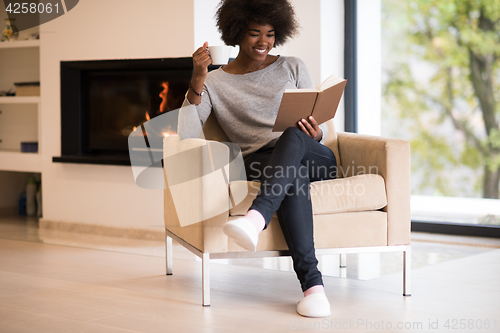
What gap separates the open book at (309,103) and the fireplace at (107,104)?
4.95ft

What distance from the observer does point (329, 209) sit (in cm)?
203

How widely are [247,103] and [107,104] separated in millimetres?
1742

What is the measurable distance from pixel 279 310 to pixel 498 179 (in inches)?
90.6

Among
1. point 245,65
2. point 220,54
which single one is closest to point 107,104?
point 220,54

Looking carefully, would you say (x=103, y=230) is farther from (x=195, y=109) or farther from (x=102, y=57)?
(x=195, y=109)

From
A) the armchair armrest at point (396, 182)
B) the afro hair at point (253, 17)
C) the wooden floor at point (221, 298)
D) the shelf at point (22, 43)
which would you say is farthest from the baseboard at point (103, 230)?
the armchair armrest at point (396, 182)

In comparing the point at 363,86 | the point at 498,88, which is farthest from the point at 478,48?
the point at 363,86

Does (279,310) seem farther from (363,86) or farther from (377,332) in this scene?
(363,86)

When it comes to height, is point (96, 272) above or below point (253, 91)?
below

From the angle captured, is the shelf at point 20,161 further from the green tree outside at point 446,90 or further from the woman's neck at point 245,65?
the green tree outside at point 446,90

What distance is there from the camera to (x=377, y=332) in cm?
169

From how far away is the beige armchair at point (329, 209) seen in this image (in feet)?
6.50

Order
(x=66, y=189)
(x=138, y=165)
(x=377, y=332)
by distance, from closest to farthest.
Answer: (x=377, y=332)
(x=138, y=165)
(x=66, y=189)

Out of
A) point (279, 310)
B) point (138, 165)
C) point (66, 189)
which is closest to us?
point (279, 310)
